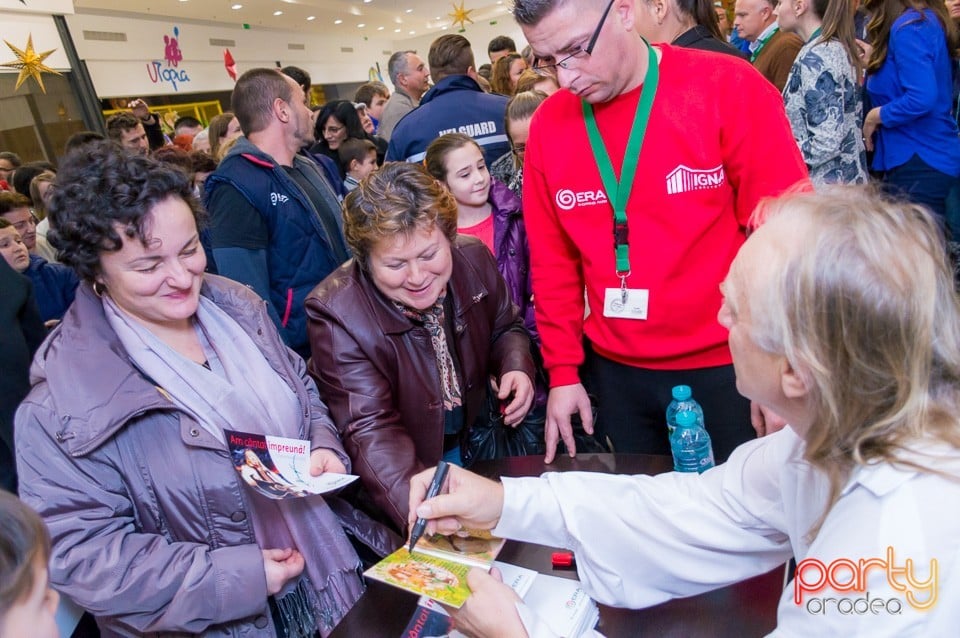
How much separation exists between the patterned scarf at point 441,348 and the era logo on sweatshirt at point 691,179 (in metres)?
0.74

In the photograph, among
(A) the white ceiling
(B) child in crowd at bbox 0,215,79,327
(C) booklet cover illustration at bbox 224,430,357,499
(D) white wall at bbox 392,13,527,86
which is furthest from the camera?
(D) white wall at bbox 392,13,527,86

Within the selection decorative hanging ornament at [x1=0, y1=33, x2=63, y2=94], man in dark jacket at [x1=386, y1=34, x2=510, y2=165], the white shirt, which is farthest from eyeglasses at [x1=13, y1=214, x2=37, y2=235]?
decorative hanging ornament at [x1=0, y1=33, x2=63, y2=94]

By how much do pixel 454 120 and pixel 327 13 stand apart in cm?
1397

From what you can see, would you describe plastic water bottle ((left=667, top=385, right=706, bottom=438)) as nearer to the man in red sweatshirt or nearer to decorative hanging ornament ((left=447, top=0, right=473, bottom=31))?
the man in red sweatshirt

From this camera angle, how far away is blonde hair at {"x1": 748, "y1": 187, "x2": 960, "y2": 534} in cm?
86

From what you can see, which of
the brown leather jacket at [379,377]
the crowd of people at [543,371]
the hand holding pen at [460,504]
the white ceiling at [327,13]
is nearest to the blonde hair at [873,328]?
the crowd of people at [543,371]

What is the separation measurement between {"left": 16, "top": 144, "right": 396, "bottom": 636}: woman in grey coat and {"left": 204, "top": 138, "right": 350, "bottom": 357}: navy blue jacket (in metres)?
1.12

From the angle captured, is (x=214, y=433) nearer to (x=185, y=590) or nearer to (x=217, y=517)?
(x=217, y=517)

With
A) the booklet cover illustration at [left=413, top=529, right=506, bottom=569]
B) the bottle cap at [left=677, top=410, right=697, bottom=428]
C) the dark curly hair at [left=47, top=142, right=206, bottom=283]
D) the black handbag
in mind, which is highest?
the dark curly hair at [left=47, top=142, right=206, bottom=283]

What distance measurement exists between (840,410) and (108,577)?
4.44ft

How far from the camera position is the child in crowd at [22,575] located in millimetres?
877

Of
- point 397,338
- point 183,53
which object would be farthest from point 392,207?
point 183,53

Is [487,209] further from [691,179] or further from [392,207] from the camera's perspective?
[691,179]

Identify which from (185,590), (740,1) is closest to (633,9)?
(185,590)
